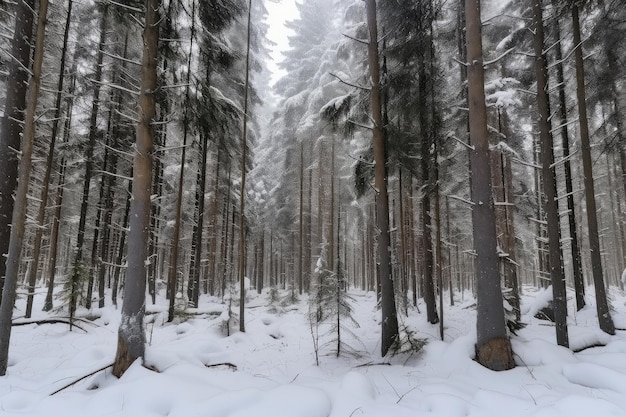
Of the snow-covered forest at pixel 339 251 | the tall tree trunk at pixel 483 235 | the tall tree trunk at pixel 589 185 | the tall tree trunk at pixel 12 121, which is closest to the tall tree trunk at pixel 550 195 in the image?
the snow-covered forest at pixel 339 251

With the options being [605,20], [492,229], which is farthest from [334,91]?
[492,229]

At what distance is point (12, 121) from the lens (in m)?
7.02

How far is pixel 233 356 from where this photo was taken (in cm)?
819

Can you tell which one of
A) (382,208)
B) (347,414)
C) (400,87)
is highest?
(400,87)

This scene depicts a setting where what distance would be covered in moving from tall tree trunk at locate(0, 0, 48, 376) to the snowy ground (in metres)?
0.85

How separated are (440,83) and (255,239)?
817 inches

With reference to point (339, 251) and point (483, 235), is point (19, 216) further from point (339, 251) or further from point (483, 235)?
point (483, 235)

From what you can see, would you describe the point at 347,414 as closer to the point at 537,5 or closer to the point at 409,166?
the point at 409,166

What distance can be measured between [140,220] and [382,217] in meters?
5.38

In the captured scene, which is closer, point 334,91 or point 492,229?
point 492,229

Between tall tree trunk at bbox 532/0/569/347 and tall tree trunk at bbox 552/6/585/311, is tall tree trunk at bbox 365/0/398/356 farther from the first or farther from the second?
tall tree trunk at bbox 552/6/585/311

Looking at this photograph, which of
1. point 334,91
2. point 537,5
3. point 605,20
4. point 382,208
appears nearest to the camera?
point 537,5

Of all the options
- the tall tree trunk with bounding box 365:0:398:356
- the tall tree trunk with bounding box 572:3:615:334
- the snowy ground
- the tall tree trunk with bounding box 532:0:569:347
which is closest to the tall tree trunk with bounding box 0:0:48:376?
the snowy ground

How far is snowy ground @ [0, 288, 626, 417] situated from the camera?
12.6 feet
